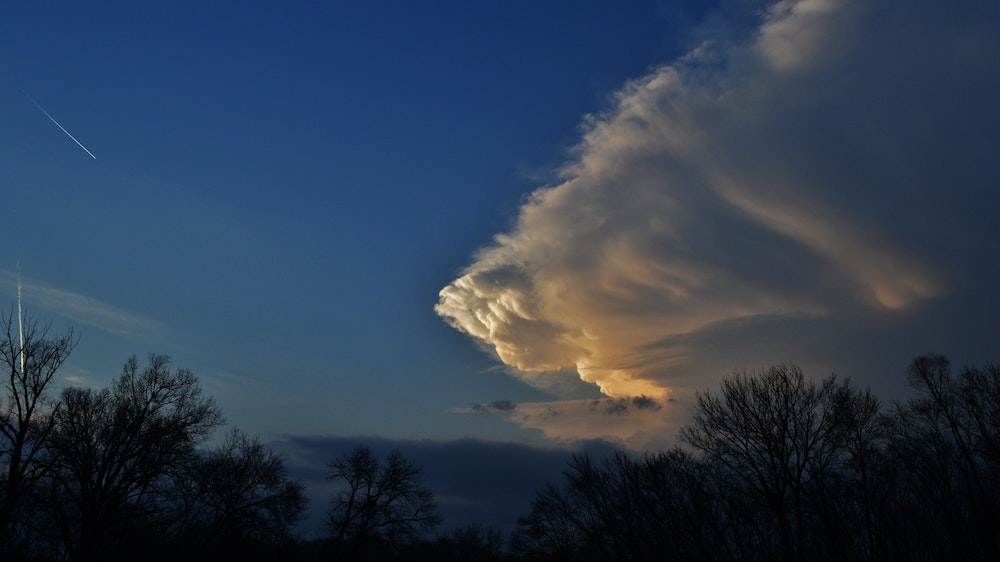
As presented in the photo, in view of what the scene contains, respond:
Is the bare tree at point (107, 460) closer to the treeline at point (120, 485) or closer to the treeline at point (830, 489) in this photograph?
the treeline at point (120, 485)

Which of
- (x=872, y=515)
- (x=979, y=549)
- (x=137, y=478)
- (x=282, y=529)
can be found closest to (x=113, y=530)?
(x=137, y=478)

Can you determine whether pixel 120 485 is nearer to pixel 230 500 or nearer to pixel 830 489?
pixel 230 500

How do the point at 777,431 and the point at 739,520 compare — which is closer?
the point at 777,431

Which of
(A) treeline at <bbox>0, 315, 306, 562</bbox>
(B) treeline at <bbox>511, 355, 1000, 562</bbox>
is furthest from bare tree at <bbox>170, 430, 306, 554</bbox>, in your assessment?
(B) treeline at <bbox>511, 355, 1000, 562</bbox>

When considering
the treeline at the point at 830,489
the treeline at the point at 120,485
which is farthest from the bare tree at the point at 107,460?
the treeline at the point at 830,489

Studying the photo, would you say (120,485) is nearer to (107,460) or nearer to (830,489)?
(107,460)

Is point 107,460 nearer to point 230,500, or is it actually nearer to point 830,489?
point 230,500

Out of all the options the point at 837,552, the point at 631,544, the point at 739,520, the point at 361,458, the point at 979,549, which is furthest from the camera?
the point at 361,458

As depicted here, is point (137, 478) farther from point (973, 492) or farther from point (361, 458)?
point (973, 492)

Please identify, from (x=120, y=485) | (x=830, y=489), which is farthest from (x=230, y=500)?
(x=830, y=489)

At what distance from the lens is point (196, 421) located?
132 ft

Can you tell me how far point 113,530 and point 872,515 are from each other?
4645 centimetres

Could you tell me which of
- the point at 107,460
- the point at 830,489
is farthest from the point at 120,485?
the point at 830,489

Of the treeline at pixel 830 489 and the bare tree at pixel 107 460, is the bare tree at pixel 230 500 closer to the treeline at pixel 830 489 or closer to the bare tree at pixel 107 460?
the bare tree at pixel 107 460
